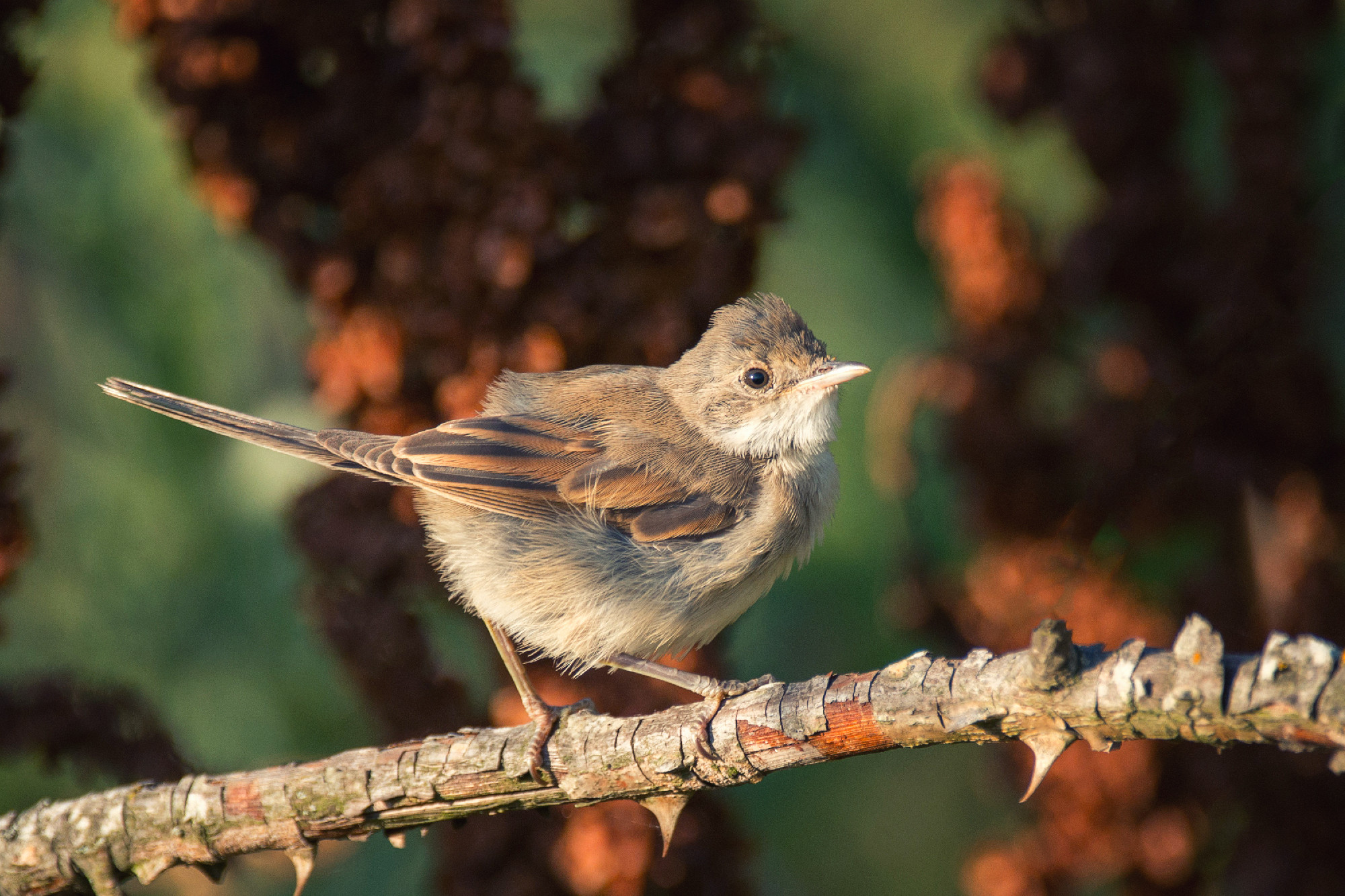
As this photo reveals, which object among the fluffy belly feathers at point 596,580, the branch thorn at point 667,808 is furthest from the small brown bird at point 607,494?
the branch thorn at point 667,808

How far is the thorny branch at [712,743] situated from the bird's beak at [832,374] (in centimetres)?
131

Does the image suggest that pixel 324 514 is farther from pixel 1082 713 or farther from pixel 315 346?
pixel 1082 713

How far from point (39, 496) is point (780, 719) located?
154 inches

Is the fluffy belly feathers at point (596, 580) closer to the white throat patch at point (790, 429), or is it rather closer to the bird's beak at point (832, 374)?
the white throat patch at point (790, 429)

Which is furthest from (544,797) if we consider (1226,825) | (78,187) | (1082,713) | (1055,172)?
(1055,172)

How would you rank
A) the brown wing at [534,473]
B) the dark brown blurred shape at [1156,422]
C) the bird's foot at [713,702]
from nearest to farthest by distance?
the bird's foot at [713,702], the brown wing at [534,473], the dark brown blurred shape at [1156,422]

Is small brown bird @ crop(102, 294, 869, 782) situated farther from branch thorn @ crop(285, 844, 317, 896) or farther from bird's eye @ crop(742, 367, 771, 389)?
branch thorn @ crop(285, 844, 317, 896)

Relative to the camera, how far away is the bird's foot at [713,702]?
2.33m

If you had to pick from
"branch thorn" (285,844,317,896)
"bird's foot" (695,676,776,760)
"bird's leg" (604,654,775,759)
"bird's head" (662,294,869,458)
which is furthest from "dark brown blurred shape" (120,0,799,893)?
"bird's foot" (695,676,776,760)

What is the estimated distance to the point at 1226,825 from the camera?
4.39 meters

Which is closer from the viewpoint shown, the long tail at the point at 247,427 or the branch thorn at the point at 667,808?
the branch thorn at the point at 667,808

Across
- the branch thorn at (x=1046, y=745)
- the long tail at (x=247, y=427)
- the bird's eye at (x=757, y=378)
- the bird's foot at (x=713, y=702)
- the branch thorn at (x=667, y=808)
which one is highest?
the long tail at (x=247, y=427)

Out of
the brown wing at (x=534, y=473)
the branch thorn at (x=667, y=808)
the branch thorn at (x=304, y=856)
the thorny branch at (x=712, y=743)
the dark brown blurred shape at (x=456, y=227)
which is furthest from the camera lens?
the dark brown blurred shape at (x=456, y=227)

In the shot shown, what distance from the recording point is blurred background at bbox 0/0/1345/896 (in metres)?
3.45
